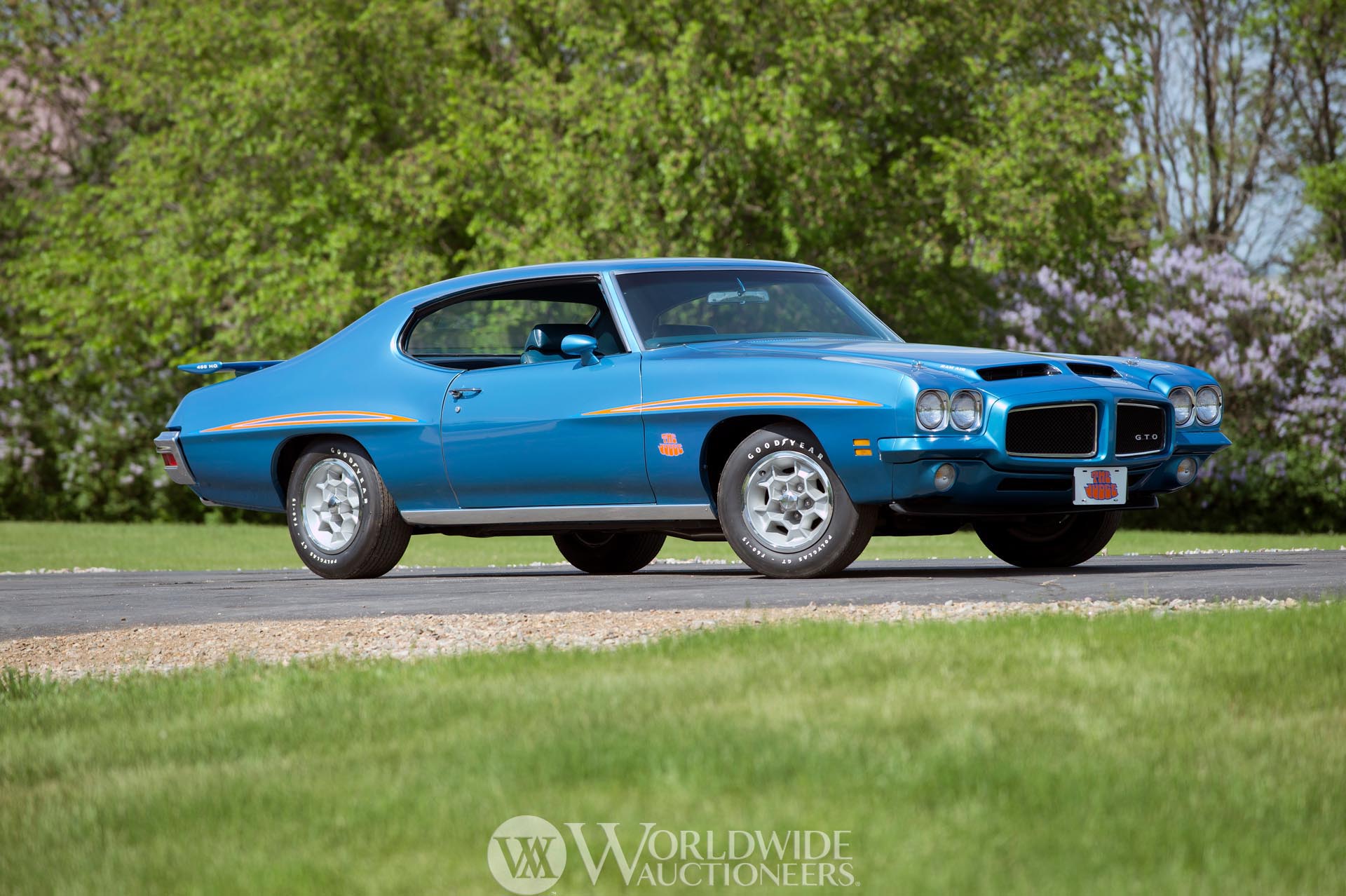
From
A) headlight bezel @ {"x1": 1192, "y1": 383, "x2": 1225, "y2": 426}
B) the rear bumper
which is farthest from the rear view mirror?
the rear bumper

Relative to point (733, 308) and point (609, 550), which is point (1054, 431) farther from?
point (609, 550)

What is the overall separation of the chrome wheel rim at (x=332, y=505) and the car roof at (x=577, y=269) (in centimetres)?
103

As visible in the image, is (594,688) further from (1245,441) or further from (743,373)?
(1245,441)

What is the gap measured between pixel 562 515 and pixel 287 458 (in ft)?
7.15

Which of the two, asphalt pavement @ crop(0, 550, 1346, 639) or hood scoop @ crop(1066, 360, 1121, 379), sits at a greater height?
hood scoop @ crop(1066, 360, 1121, 379)

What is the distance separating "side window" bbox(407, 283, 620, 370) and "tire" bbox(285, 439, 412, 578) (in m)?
0.74

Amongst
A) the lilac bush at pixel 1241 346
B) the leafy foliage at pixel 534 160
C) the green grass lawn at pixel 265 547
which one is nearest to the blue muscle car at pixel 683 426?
the green grass lawn at pixel 265 547

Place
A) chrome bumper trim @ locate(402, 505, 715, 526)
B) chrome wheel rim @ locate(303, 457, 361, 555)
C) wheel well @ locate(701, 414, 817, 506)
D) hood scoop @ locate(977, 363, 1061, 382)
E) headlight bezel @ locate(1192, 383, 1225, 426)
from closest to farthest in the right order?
hood scoop @ locate(977, 363, 1061, 382) → wheel well @ locate(701, 414, 817, 506) → chrome bumper trim @ locate(402, 505, 715, 526) → headlight bezel @ locate(1192, 383, 1225, 426) → chrome wheel rim @ locate(303, 457, 361, 555)

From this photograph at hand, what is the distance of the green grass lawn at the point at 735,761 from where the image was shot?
353cm

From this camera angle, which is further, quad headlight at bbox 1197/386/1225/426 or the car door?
quad headlight at bbox 1197/386/1225/426

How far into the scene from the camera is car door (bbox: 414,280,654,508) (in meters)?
8.84

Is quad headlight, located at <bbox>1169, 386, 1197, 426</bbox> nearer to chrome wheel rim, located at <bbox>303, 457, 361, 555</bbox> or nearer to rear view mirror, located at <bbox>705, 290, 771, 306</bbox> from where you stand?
rear view mirror, located at <bbox>705, 290, 771, 306</bbox>

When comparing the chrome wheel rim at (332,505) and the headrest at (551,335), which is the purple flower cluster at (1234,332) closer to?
the headrest at (551,335)

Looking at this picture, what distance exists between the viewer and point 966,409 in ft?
26.3
